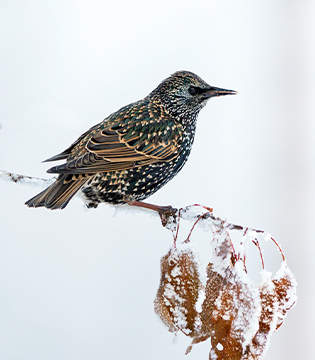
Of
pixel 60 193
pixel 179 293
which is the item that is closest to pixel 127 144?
pixel 60 193

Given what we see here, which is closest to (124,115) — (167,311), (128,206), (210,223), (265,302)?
(128,206)

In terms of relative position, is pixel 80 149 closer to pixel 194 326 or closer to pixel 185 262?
pixel 185 262

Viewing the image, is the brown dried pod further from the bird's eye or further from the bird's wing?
the bird's eye

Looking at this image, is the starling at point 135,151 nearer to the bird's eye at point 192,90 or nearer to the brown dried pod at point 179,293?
the bird's eye at point 192,90

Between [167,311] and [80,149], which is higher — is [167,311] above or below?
below

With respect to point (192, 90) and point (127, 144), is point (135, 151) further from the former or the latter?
point (192, 90)

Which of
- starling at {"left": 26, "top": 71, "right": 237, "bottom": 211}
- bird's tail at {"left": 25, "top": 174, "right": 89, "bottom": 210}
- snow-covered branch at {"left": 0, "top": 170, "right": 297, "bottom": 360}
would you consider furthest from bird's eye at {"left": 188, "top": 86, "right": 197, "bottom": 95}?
snow-covered branch at {"left": 0, "top": 170, "right": 297, "bottom": 360}
